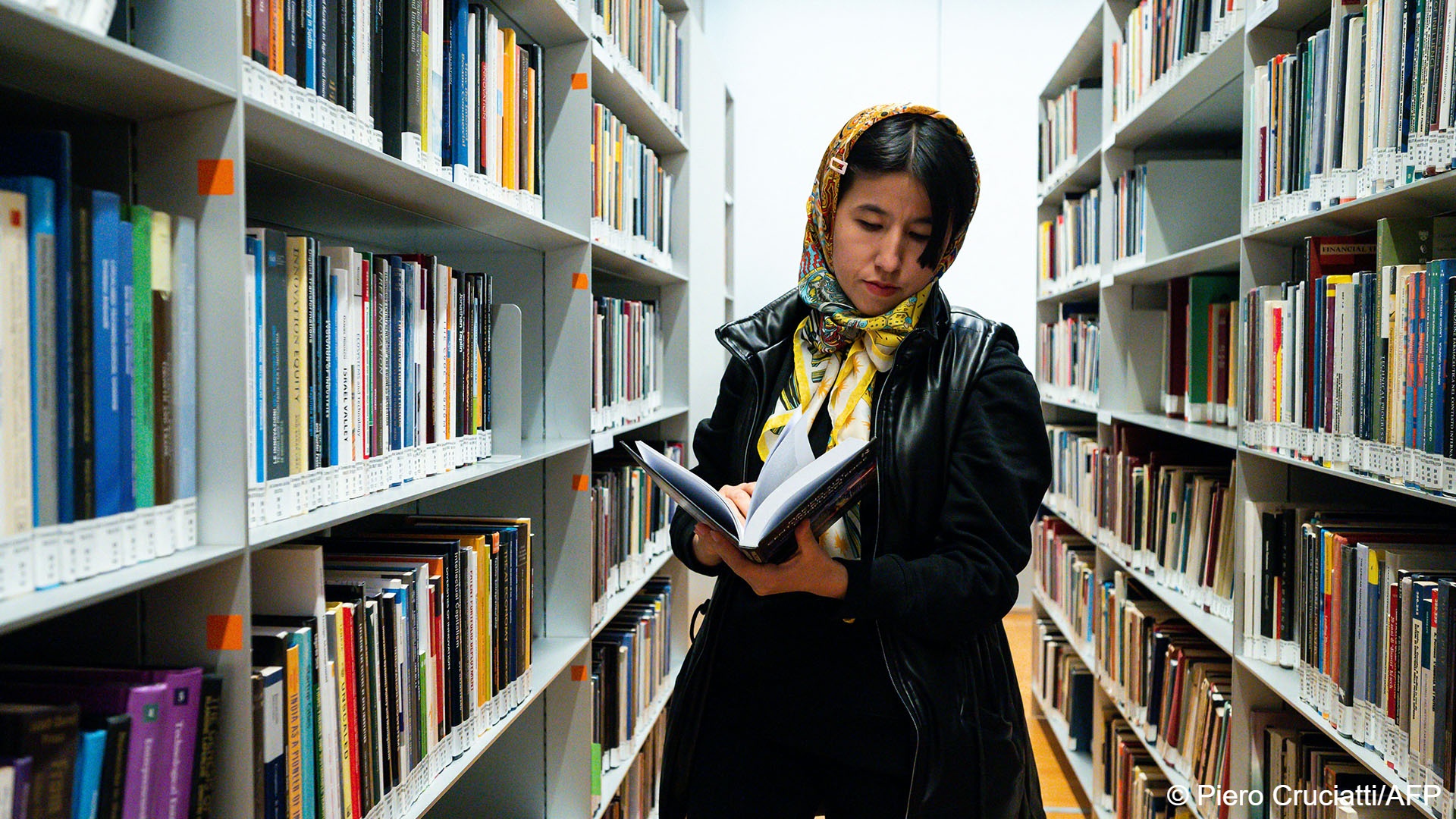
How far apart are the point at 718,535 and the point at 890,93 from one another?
14.1 ft

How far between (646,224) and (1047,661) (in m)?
2.31

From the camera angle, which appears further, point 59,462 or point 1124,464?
point 1124,464

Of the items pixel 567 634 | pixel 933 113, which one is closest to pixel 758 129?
pixel 567 634

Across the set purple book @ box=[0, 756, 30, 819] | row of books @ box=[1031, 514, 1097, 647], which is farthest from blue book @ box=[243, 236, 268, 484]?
row of books @ box=[1031, 514, 1097, 647]

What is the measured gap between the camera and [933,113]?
48.0 inches

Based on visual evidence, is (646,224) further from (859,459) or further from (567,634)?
(859,459)

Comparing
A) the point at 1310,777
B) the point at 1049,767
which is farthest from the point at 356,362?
the point at 1049,767


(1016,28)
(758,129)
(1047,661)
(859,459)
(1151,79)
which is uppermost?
(1016,28)

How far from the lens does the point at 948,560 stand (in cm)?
112

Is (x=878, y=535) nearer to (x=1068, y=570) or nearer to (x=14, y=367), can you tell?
(x=14, y=367)

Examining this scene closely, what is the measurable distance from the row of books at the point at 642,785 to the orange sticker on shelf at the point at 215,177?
71.5 inches

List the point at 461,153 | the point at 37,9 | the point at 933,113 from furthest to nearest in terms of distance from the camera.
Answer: the point at 461,153 < the point at 933,113 < the point at 37,9

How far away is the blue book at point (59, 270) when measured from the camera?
72cm

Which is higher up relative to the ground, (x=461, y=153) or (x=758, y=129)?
(x=758, y=129)
